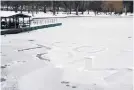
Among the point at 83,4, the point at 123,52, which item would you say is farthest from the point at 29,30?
the point at 83,4

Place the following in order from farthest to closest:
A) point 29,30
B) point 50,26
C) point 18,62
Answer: point 50,26 < point 29,30 < point 18,62

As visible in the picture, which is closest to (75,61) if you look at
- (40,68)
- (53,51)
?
(40,68)

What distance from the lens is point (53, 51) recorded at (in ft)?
47.8

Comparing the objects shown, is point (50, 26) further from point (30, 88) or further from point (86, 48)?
point (30, 88)

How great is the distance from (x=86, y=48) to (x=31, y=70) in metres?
5.76

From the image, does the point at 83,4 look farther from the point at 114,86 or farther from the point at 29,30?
the point at 114,86

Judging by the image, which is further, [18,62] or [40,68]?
[18,62]

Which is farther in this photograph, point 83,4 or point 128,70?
point 83,4

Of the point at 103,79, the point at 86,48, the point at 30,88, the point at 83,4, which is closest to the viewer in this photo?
the point at 30,88

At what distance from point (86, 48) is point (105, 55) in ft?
7.54

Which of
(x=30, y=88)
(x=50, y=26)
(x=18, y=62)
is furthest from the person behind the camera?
(x=50, y=26)

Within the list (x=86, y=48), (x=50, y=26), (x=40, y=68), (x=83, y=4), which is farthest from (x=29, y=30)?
(x=83, y=4)

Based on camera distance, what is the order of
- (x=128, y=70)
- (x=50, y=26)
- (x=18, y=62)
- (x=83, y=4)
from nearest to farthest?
(x=128, y=70)
(x=18, y=62)
(x=50, y=26)
(x=83, y=4)

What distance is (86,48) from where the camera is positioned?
15562mm
